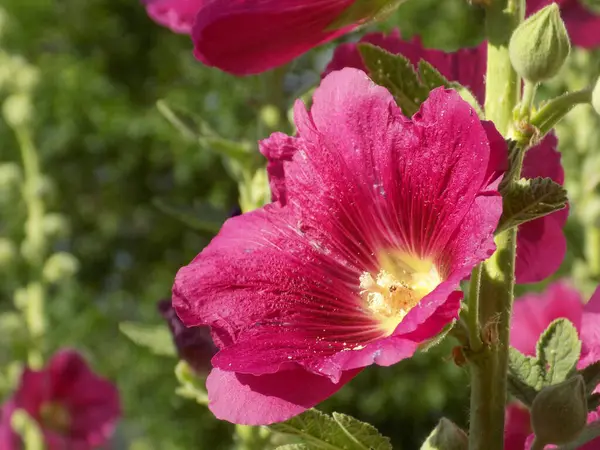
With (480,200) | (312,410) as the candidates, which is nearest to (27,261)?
(312,410)

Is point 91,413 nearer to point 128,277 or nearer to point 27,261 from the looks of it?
point 27,261

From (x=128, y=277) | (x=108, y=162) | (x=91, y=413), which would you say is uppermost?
(x=91, y=413)

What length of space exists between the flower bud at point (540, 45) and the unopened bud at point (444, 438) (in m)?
0.26

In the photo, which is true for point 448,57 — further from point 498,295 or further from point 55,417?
point 55,417

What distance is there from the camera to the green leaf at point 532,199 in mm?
670

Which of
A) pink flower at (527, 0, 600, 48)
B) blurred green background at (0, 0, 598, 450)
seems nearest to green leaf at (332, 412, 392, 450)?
pink flower at (527, 0, 600, 48)

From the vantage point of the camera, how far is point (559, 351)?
0.80 m

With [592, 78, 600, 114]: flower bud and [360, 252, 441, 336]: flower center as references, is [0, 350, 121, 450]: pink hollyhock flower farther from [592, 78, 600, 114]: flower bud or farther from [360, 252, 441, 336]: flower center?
[592, 78, 600, 114]: flower bud

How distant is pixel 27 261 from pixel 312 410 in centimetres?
163

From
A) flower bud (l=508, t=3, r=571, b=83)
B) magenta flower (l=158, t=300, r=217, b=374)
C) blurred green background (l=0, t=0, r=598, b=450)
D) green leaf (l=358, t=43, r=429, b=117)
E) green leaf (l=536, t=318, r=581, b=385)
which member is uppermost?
flower bud (l=508, t=3, r=571, b=83)

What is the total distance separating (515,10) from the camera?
29.9 inches

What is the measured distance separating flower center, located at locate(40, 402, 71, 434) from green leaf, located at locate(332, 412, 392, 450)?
1.57 meters

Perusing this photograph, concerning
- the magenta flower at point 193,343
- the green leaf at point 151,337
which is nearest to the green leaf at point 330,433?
the magenta flower at point 193,343

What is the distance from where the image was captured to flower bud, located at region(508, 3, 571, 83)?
2.26ft
